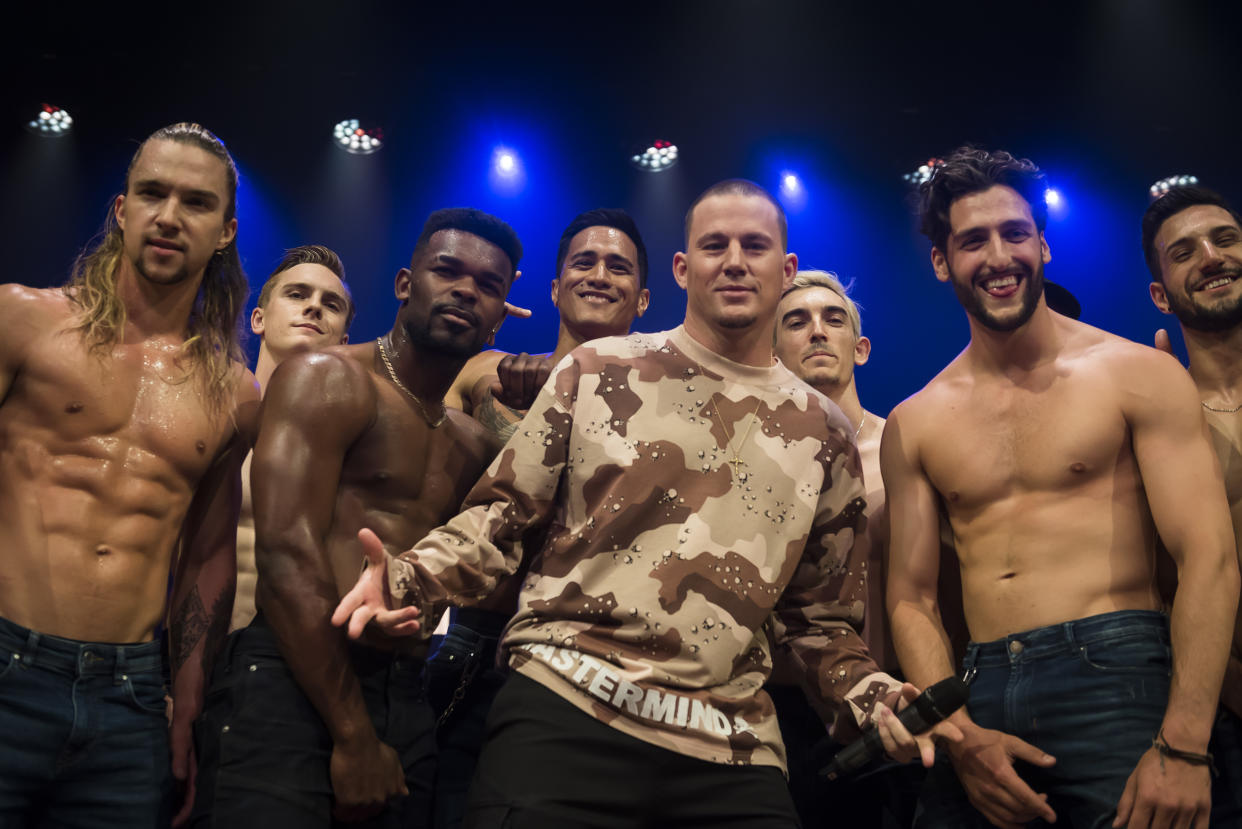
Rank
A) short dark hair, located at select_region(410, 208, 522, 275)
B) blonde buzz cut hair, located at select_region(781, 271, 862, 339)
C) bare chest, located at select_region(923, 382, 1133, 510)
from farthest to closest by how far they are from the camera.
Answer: blonde buzz cut hair, located at select_region(781, 271, 862, 339) < short dark hair, located at select_region(410, 208, 522, 275) < bare chest, located at select_region(923, 382, 1133, 510)

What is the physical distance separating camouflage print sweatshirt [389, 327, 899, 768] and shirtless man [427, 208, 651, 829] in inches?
13.8

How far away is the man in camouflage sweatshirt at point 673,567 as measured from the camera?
1989mm

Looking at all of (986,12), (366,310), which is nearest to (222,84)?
(366,310)

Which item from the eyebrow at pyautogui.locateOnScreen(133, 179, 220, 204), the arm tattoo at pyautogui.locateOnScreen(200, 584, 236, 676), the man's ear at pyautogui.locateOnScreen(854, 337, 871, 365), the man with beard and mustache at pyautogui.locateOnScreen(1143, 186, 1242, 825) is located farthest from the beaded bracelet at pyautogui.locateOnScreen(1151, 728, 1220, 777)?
the eyebrow at pyautogui.locateOnScreen(133, 179, 220, 204)

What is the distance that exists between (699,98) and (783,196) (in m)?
1.08

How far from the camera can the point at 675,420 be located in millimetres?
2336

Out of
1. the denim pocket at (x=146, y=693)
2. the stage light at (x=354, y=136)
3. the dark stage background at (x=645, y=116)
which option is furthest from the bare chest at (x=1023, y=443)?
the stage light at (x=354, y=136)

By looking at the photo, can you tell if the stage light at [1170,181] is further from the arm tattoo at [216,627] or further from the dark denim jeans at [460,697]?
the arm tattoo at [216,627]

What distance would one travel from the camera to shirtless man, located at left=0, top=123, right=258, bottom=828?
218cm

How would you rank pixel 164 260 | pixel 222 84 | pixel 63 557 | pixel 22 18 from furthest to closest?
pixel 222 84, pixel 22 18, pixel 164 260, pixel 63 557

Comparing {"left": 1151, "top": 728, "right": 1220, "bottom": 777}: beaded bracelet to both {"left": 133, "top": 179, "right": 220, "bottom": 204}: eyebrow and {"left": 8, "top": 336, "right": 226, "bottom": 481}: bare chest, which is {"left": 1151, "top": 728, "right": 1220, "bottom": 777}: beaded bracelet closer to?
{"left": 8, "top": 336, "right": 226, "bottom": 481}: bare chest

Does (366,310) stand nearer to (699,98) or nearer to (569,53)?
(569,53)

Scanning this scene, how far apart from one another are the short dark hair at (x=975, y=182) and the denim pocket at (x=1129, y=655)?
1.25 m

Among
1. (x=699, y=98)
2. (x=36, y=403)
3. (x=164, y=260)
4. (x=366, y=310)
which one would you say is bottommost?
(x=36, y=403)
